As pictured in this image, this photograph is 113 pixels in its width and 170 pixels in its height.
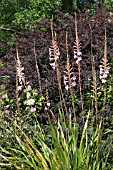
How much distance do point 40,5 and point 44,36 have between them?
3658 millimetres

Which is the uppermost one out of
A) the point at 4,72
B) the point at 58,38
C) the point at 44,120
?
the point at 58,38

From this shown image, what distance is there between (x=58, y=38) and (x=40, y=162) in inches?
83.8

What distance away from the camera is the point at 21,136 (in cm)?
398

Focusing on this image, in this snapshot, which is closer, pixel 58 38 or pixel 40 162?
pixel 40 162

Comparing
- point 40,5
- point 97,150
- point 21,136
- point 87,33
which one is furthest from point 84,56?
point 40,5

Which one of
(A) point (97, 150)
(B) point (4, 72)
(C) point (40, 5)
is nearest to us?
(A) point (97, 150)

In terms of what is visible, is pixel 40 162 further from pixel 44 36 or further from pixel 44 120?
pixel 44 36

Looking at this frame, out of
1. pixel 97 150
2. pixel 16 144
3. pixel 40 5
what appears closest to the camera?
pixel 97 150

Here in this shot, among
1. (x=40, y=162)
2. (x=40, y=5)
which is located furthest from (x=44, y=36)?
(x=40, y=5)

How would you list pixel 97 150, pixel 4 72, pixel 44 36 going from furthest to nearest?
1. pixel 44 36
2. pixel 4 72
3. pixel 97 150

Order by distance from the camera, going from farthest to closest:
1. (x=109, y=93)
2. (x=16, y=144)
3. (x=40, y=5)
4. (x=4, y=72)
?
(x=40, y=5) < (x=4, y=72) < (x=109, y=93) < (x=16, y=144)

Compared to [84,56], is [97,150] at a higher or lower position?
lower

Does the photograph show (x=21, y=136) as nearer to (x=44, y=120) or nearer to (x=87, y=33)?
(x=44, y=120)

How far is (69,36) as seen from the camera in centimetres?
517
